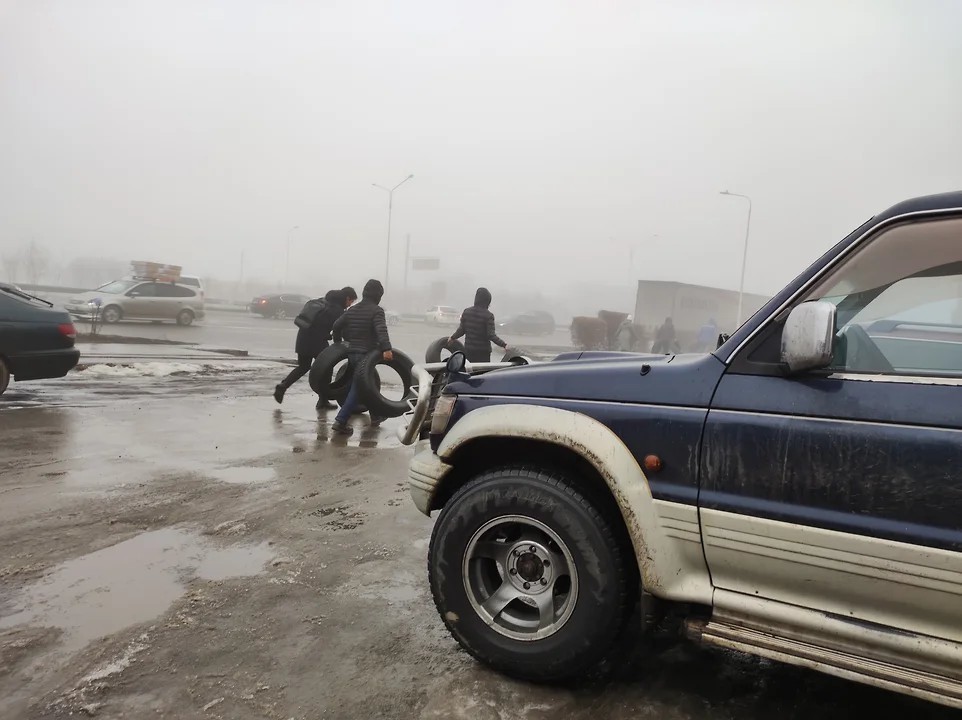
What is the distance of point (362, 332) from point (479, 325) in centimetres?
160

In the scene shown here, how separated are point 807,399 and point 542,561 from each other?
1.19 meters

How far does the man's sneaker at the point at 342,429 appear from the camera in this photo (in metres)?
7.89

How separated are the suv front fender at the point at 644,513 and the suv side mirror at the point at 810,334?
2.11 feet

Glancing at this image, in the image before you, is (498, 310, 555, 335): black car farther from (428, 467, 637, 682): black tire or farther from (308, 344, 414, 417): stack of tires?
(428, 467, 637, 682): black tire

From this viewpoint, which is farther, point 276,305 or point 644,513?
point 276,305

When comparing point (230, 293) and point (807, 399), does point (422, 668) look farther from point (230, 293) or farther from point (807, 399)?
point (230, 293)

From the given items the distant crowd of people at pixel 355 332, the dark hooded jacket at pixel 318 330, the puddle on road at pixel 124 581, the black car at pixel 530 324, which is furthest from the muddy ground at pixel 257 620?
the black car at pixel 530 324

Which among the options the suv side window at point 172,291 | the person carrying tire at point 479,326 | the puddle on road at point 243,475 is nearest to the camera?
the puddle on road at point 243,475

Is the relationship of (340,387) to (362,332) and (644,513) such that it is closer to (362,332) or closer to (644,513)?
(362,332)

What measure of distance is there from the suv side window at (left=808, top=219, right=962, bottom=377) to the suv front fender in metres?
0.76

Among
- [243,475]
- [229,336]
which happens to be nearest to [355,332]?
[243,475]

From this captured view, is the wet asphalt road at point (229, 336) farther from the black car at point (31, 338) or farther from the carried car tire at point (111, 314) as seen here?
the black car at point (31, 338)

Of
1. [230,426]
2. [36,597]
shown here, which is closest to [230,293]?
[230,426]

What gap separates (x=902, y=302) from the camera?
97.6 inches
